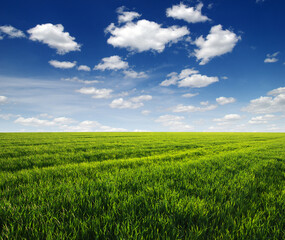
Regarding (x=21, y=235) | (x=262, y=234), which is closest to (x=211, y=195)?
(x=262, y=234)

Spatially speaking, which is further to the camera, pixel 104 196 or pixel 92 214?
pixel 104 196

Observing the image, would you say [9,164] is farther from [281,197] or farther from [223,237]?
[281,197]

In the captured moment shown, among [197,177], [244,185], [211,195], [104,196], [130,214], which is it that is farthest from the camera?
[197,177]

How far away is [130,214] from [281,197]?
3259 mm

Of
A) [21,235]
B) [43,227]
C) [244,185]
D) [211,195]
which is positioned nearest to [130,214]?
[43,227]

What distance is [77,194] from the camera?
317cm

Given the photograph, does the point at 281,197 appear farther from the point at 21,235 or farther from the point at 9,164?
the point at 9,164

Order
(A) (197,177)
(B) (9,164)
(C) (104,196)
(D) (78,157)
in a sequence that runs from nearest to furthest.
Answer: (C) (104,196)
(A) (197,177)
(B) (9,164)
(D) (78,157)

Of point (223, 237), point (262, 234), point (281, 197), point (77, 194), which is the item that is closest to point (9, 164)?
point (77, 194)

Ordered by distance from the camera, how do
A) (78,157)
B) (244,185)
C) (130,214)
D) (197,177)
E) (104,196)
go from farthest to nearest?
(78,157), (197,177), (244,185), (104,196), (130,214)

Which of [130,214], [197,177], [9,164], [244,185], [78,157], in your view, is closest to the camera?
[130,214]

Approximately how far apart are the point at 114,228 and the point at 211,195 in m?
2.17

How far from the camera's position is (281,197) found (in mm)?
3244

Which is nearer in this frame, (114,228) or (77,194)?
(114,228)
